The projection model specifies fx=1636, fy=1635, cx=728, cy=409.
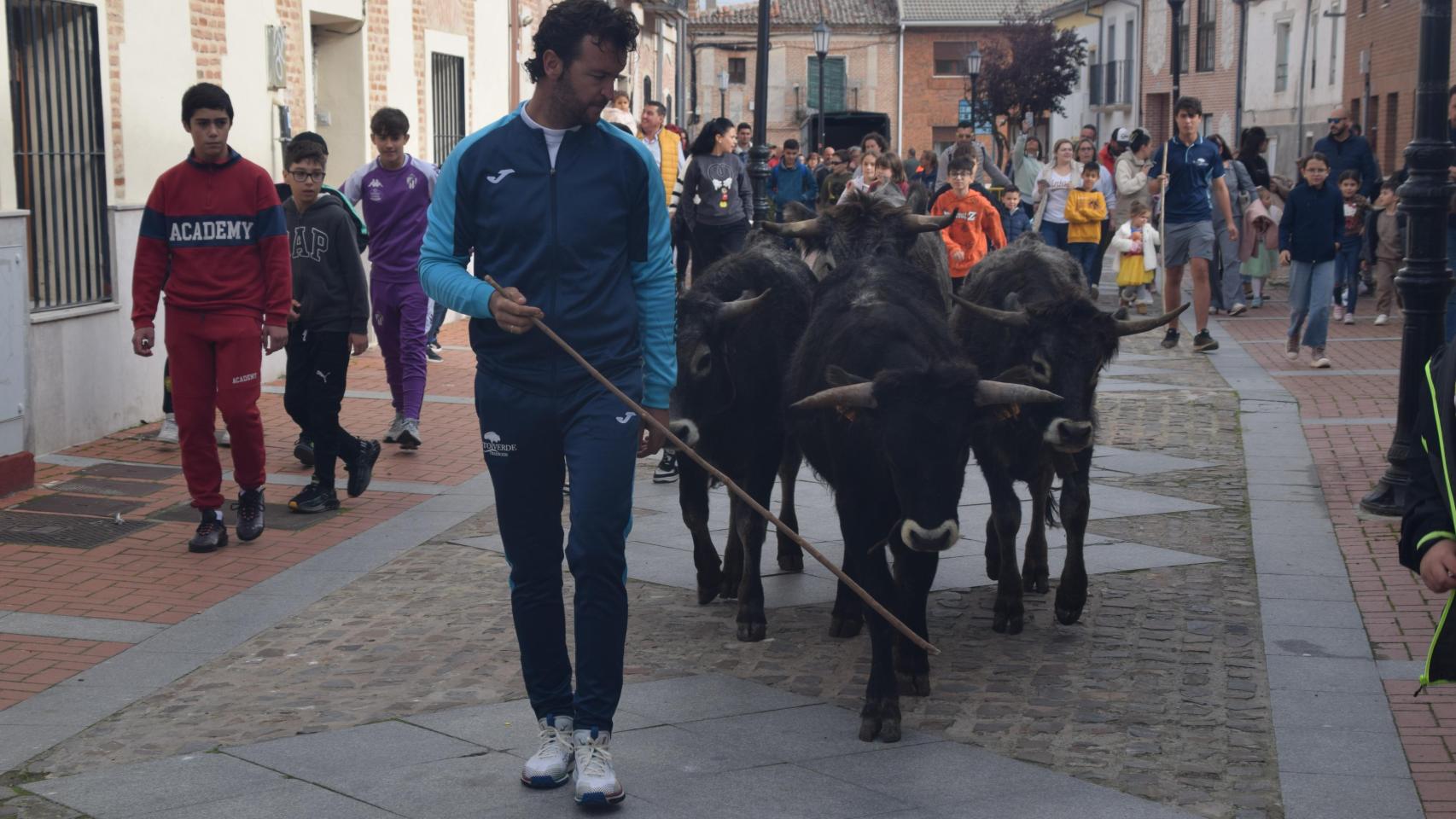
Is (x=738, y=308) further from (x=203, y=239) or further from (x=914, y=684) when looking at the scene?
(x=203, y=239)

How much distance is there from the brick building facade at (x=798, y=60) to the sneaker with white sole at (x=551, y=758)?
7433 cm

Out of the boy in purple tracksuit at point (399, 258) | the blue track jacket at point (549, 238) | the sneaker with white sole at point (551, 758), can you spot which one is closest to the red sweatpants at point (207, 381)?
the boy in purple tracksuit at point (399, 258)

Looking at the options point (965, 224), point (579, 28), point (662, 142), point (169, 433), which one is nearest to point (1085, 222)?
point (965, 224)

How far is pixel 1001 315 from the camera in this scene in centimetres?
714

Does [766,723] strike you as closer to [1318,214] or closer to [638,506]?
[638,506]

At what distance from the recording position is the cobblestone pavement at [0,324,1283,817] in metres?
5.35

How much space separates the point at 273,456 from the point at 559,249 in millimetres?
6460

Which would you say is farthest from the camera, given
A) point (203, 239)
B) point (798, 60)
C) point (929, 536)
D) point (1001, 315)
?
point (798, 60)

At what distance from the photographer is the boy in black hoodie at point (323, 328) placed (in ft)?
30.0

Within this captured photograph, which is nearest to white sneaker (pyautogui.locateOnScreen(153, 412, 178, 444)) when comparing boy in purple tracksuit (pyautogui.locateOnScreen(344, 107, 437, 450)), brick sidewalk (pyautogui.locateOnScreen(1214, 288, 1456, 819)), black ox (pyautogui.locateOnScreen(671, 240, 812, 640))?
boy in purple tracksuit (pyautogui.locateOnScreen(344, 107, 437, 450))

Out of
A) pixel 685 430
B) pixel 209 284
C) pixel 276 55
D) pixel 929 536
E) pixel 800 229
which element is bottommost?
pixel 929 536

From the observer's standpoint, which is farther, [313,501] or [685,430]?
Answer: [313,501]

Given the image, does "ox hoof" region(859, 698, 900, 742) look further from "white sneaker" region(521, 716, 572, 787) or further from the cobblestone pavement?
"white sneaker" region(521, 716, 572, 787)

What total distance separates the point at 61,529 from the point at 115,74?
4574mm
